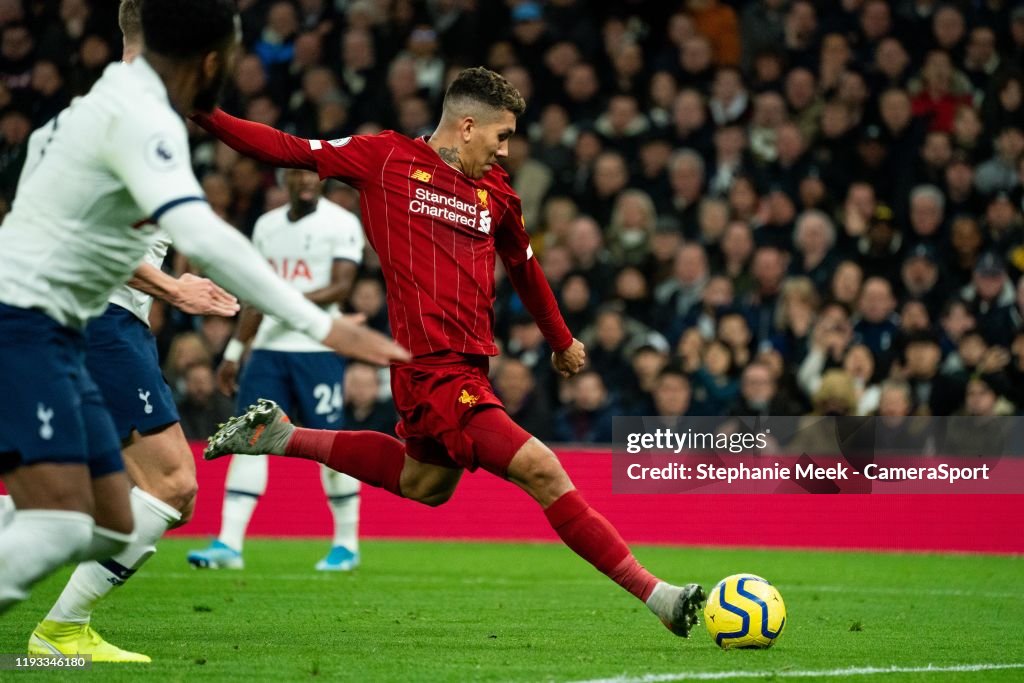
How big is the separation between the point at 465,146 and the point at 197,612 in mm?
2867

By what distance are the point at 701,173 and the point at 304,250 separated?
5.67 metres

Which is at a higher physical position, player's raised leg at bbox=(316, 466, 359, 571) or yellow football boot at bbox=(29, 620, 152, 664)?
player's raised leg at bbox=(316, 466, 359, 571)

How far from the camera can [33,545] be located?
469 cm

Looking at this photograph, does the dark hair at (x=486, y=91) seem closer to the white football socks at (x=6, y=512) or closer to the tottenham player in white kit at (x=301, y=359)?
the white football socks at (x=6, y=512)

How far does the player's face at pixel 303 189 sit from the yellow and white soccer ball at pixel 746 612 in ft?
17.8

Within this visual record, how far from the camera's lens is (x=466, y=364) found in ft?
22.6

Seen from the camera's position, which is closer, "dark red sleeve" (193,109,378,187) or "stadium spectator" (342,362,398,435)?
"dark red sleeve" (193,109,378,187)

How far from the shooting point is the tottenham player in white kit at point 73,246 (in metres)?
4.60

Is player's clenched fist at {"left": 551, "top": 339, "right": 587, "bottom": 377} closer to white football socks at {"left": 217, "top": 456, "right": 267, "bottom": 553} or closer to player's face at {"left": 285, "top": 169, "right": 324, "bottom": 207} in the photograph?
player's face at {"left": 285, "top": 169, "right": 324, "bottom": 207}

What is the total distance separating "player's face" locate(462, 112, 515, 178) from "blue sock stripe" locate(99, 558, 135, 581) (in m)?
2.30

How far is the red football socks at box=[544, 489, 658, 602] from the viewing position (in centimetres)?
650

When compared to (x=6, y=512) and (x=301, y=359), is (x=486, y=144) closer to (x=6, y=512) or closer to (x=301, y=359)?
(x=6, y=512)

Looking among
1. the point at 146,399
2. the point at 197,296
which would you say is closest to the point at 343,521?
the point at 146,399

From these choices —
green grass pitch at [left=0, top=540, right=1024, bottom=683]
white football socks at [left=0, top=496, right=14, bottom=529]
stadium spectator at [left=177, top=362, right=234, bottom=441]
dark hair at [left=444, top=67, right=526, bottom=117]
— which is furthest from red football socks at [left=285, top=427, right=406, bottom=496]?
stadium spectator at [left=177, top=362, right=234, bottom=441]
